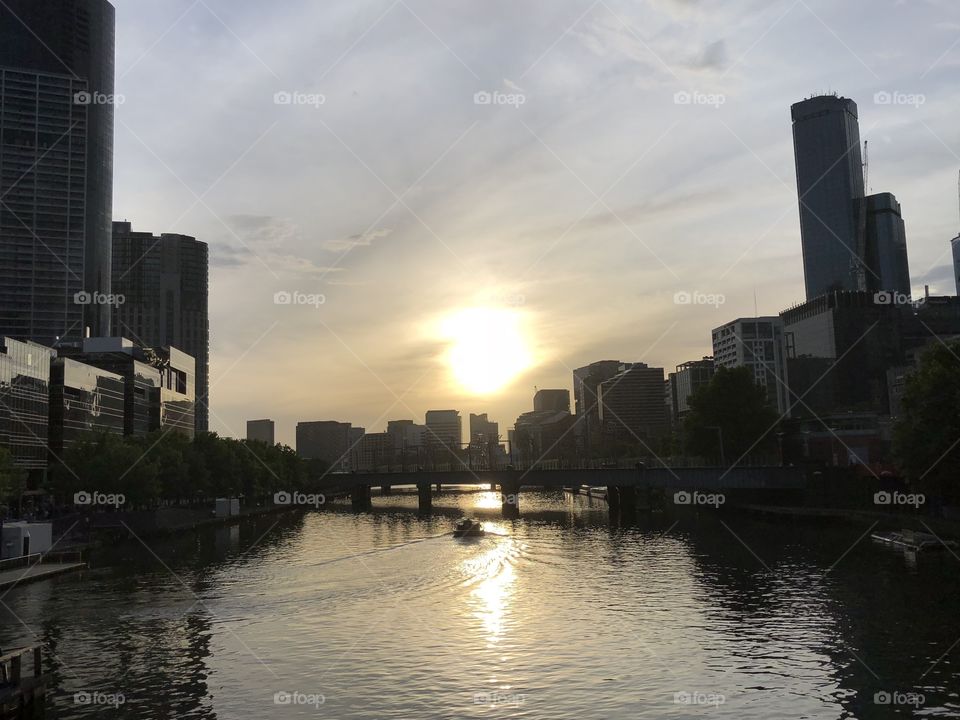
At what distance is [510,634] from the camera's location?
52.4m

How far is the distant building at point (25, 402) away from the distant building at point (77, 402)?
341 centimetres

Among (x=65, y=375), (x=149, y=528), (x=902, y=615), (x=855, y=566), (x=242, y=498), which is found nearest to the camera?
(x=902, y=615)

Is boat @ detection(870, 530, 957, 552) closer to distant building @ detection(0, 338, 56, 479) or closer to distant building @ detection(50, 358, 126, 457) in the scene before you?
distant building @ detection(50, 358, 126, 457)

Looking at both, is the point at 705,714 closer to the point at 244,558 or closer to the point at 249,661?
the point at 249,661

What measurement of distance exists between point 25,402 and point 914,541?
484 ft

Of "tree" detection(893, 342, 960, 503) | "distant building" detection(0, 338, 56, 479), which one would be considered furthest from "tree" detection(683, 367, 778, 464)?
"distant building" detection(0, 338, 56, 479)

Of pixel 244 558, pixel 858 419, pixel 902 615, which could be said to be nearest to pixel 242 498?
pixel 244 558

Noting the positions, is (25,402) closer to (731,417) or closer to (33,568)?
(33,568)

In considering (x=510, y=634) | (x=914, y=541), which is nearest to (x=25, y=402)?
(x=510, y=634)

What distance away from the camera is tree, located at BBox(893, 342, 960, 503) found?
7956 cm

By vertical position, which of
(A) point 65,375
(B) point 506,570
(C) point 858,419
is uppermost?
(A) point 65,375

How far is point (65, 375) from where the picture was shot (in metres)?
168

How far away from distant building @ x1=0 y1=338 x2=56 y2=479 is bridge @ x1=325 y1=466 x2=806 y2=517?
6285 cm

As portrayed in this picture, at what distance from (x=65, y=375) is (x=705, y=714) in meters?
163
